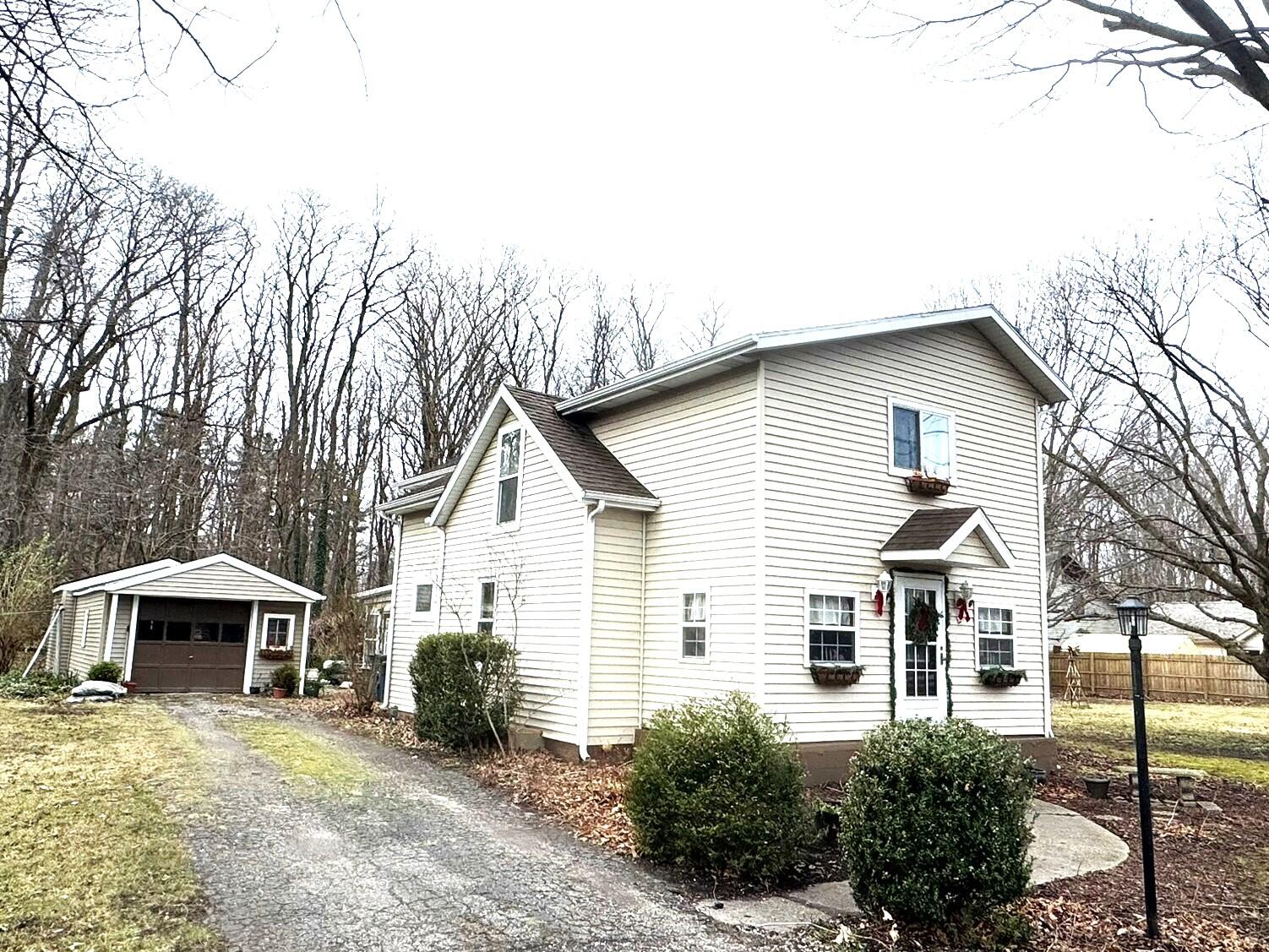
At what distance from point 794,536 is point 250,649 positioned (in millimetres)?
16655

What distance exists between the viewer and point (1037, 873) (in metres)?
7.24

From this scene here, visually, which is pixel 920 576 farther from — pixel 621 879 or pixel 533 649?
pixel 621 879

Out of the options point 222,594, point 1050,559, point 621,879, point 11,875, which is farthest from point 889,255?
point 11,875

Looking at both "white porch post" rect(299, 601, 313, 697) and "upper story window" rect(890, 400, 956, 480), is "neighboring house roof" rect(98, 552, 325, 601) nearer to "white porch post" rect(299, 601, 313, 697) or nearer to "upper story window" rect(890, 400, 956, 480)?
"white porch post" rect(299, 601, 313, 697)

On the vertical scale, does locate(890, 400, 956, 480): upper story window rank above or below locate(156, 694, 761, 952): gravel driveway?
above

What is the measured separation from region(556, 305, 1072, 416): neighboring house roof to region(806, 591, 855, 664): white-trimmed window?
3.13 metres

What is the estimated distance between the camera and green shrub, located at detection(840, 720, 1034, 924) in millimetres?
5516

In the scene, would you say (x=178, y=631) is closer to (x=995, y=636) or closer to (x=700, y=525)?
(x=700, y=525)

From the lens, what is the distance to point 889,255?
2486 centimetres

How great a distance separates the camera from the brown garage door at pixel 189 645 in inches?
→ 818

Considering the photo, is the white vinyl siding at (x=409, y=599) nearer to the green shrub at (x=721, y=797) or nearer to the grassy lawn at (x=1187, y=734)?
the green shrub at (x=721, y=797)

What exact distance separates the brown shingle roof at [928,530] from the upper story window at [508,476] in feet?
19.2

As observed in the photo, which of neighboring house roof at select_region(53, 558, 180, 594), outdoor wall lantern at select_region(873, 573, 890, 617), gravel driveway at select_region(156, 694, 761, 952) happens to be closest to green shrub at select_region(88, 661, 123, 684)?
neighboring house roof at select_region(53, 558, 180, 594)

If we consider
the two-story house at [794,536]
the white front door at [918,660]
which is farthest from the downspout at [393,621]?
the white front door at [918,660]
